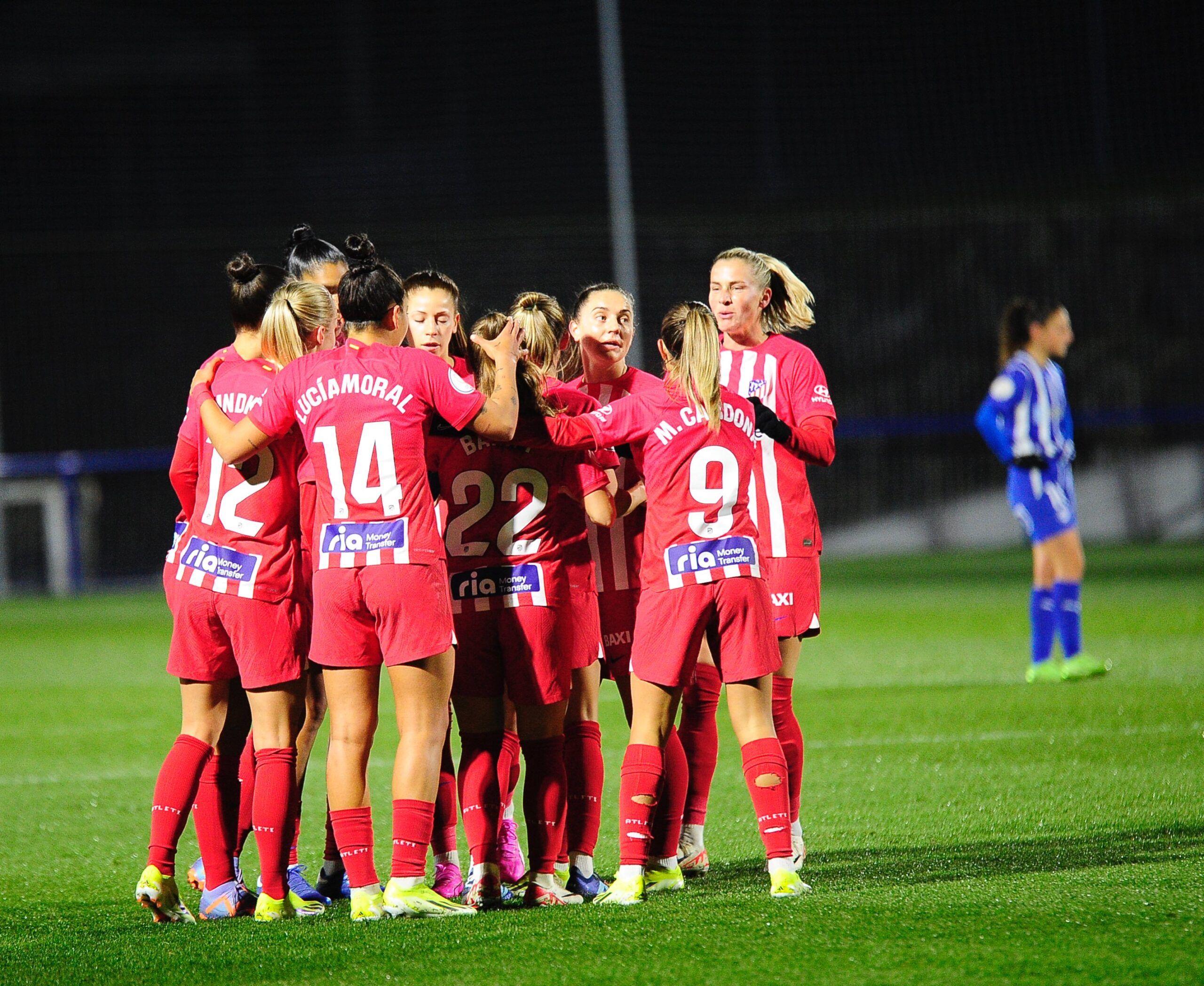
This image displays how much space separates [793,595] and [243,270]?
1.99 metres

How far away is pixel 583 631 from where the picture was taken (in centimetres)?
446

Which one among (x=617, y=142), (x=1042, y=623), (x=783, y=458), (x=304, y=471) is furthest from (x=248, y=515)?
(x=617, y=142)

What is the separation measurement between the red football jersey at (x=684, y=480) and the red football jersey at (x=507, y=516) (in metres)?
0.19

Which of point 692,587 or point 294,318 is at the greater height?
point 294,318

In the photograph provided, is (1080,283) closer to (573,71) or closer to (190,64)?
(573,71)

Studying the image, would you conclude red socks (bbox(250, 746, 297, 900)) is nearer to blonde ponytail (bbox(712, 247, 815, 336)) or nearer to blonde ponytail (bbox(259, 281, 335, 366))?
blonde ponytail (bbox(259, 281, 335, 366))

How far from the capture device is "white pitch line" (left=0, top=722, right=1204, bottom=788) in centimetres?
712

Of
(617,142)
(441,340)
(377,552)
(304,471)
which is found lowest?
(377,552)

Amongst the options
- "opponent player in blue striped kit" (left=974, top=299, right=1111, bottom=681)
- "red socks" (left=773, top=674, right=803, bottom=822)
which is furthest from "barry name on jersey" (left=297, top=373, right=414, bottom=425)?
"opponent player in blue striped kit" (left=974, top=299, right=1111, bottom=681)

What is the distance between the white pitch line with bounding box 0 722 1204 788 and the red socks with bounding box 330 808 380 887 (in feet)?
10.3

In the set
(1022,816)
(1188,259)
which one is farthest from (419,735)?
(1188,259)

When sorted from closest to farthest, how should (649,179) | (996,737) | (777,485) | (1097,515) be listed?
1. (777,485)
2. (996,737)
3. (1097,515)
4. (649,179)

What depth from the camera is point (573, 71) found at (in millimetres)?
27297

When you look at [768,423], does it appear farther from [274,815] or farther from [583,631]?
[274,815]
